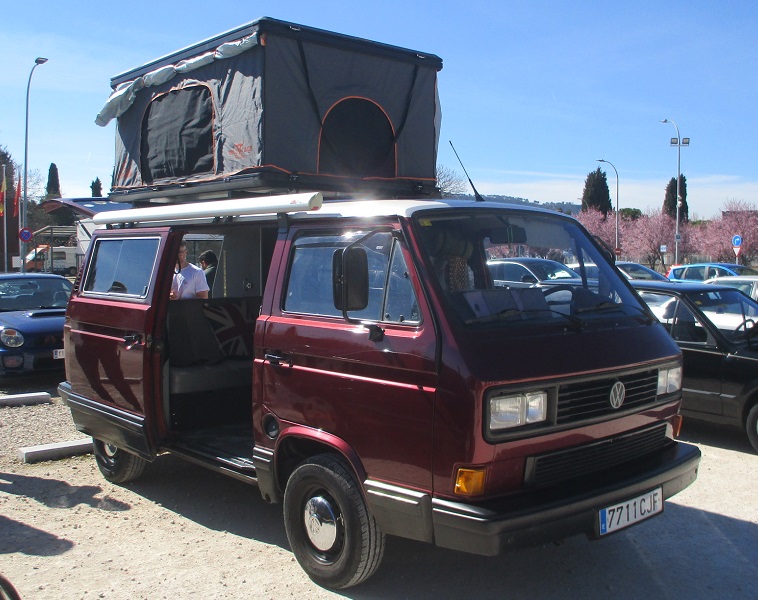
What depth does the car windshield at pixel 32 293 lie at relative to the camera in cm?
1092

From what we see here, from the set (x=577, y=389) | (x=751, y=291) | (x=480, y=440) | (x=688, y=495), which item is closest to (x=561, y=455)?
(x=577, y=389)

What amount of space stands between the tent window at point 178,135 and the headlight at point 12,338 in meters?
4.05

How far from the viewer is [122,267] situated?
5.90 meters

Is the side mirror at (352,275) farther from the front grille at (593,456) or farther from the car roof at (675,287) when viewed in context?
the car roof at (675,287)

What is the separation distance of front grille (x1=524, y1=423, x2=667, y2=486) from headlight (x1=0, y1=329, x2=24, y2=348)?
8095 mm

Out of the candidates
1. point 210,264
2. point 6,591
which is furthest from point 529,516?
point 210,264

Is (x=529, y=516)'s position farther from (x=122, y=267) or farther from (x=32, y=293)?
(x=32, y=293)

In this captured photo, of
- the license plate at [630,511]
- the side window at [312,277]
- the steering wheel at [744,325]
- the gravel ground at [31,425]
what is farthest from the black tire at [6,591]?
the steering wheel at [744,325]

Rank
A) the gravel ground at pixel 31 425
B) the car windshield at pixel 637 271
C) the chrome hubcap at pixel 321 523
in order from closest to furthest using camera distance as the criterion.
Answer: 1. the chrome hubcap at pixel 321 523
2. the gravel ground at pixel 31 425
3. the car windshield at pixel 637 271

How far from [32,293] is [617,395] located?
972cm

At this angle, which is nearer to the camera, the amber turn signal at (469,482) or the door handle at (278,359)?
the amber turn signal at (469,482)

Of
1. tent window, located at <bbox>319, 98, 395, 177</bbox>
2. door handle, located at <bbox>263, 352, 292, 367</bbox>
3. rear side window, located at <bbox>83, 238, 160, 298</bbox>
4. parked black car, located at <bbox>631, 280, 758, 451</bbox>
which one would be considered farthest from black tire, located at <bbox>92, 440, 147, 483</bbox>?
parked black car, located at <bbox>631, 280, 758, 451</bbox>

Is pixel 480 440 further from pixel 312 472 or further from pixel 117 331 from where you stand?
pixel 117 331

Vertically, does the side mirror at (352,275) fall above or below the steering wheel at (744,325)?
above
